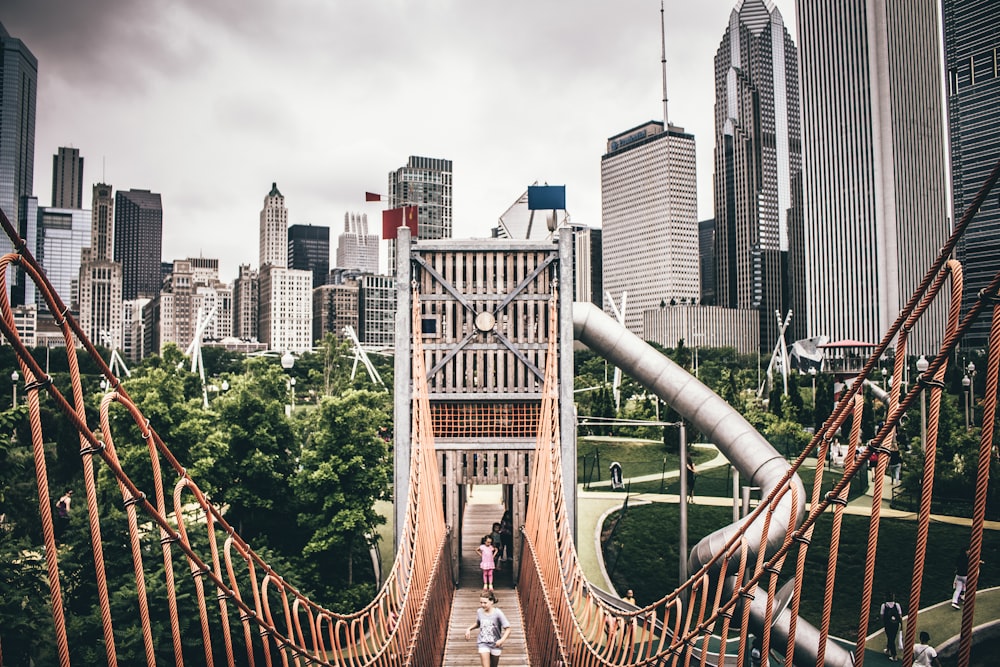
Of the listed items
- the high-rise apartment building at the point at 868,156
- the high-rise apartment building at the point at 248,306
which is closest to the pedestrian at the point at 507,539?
the high-rise apartment building at the point at 868,156

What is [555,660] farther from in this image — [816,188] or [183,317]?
[183,317]

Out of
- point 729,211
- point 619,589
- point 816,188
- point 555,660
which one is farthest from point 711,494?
point 729,211

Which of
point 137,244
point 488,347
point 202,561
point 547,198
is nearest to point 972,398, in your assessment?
point 547,198

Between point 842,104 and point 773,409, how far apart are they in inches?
2299

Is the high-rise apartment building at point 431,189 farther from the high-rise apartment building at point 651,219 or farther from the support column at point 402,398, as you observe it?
the support column at point 402,398

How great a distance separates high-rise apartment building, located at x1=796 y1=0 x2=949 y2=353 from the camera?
62.4 metres

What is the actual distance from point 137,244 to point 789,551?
178 metres

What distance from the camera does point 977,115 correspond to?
70.4 feet

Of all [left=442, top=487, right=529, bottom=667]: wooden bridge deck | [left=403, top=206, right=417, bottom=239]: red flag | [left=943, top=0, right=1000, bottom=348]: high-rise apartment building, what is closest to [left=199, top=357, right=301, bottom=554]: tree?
[left=442, top=487, right=529, bottom=667]: wooden bridge deck

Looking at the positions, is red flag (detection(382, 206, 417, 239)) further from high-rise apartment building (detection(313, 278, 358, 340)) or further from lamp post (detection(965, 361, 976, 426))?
high-rise apartment building (detection(313, 278, 358, 340))

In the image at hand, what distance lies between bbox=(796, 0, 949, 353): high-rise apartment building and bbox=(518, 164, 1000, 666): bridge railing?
6016 cm

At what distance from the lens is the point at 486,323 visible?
34.4 ft

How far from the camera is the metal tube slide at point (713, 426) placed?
360 inches

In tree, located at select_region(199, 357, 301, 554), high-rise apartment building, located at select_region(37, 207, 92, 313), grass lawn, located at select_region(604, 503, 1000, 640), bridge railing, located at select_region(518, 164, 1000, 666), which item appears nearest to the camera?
bridge railing, located at select_region(518, 164, 1000, 666)
